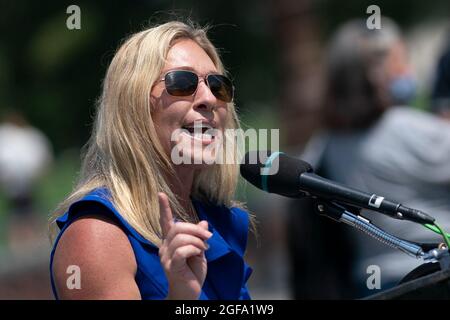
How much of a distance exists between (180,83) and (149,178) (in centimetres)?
30

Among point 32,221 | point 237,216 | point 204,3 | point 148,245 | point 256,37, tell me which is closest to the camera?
point 148,245

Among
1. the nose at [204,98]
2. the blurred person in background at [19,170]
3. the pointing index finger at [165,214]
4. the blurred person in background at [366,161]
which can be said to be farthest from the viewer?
the blurred person in background at [19,170]

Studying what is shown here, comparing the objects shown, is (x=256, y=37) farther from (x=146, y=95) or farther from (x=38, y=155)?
(x=146, y=95)

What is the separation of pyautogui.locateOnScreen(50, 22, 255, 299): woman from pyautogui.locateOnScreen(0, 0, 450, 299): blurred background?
47cm

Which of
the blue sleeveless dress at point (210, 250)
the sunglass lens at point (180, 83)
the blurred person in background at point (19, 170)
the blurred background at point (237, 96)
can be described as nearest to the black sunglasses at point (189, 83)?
the sunglass lens at point (180, 83)

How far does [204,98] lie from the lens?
2869mm

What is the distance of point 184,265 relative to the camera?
2264 millimetres

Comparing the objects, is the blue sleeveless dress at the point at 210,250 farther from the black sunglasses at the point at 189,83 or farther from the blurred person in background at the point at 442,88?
the blurred person in background at the point at 442,88

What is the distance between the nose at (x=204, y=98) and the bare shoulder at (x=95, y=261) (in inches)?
19.1

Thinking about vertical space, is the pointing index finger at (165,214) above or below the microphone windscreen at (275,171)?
below

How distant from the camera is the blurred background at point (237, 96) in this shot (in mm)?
4758

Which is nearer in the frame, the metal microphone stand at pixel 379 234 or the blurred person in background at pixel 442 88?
the metal microphone stand at pixel 379 234
